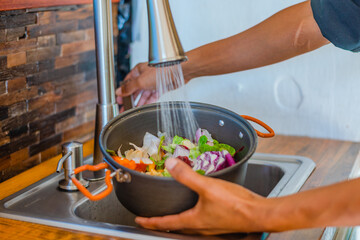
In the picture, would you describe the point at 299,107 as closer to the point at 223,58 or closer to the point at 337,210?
the point at 223,58

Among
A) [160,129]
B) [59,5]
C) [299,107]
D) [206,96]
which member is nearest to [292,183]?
[160,129]

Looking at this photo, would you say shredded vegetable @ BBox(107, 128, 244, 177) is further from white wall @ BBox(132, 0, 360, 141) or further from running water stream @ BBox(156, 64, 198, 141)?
white wall @ BBox(132, 0, 360, 141)

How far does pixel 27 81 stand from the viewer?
45.9 inches

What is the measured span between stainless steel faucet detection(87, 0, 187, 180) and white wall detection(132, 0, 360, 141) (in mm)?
569

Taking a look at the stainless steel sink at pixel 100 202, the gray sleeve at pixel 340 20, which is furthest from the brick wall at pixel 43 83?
the gray sleeve at pixel 340 20

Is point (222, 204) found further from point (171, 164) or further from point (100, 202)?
point (100, 202)

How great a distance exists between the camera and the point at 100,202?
1.05m

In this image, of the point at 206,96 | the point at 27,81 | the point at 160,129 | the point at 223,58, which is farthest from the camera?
the point at 206,96

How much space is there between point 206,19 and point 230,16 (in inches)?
3.4

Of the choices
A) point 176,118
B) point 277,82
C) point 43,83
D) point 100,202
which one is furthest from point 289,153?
point 43,83

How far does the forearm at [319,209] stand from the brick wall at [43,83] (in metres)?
0.72

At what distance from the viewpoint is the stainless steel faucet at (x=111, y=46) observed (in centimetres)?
79

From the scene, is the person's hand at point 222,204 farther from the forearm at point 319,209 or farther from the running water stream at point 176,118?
the running water stream at point 176,118

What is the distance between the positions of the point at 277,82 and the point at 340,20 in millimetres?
488
